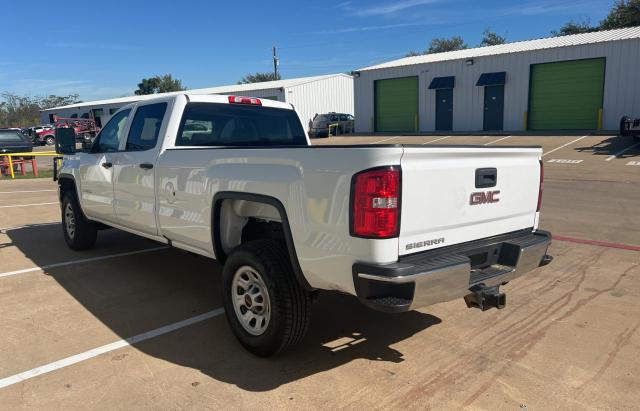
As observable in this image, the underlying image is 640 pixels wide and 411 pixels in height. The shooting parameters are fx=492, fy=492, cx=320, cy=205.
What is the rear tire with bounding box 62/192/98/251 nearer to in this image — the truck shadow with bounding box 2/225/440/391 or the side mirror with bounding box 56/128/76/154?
the truck shadow with bounding box 2/225/440/391

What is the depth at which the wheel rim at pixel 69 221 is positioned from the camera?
6719 mm


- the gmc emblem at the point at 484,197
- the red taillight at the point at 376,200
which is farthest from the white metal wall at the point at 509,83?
the red taillight at the point at 376,200

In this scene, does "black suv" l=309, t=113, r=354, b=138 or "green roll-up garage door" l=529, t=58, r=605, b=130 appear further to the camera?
"black suv" l=309, t=113, r=354, b=138

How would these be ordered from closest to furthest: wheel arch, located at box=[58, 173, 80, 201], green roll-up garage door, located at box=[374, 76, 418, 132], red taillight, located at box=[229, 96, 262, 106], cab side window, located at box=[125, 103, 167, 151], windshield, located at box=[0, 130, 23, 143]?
cab side window, located at box=[125, 103, 167, 151] < red taillight, located at box=[229, 96, 262, 106] < wheel arch, located at box=[58, 173, 80, 201] < windshield, located at box=[0, 130, 23, 143] < green roll-up garage door, located at box=[374, 76, 418, 132]

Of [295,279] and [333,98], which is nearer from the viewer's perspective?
[295,279]

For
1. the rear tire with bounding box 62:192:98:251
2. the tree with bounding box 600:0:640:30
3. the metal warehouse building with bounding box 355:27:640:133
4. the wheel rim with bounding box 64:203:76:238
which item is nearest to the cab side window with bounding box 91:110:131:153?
the rear tire with bounding box 62:192:98:251

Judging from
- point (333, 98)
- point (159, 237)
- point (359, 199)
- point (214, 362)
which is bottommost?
point (214, 362)

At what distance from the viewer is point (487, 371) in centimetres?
331

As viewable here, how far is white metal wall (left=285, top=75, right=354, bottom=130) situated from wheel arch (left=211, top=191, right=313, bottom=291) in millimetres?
34834

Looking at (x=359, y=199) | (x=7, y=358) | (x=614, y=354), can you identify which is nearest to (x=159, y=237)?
(x=7, y=358)

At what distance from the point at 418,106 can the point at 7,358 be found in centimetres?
2843

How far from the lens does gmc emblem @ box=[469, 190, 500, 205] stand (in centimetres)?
323

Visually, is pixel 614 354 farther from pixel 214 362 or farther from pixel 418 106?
pixel 418 106

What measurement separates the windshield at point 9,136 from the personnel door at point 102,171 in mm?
17175
